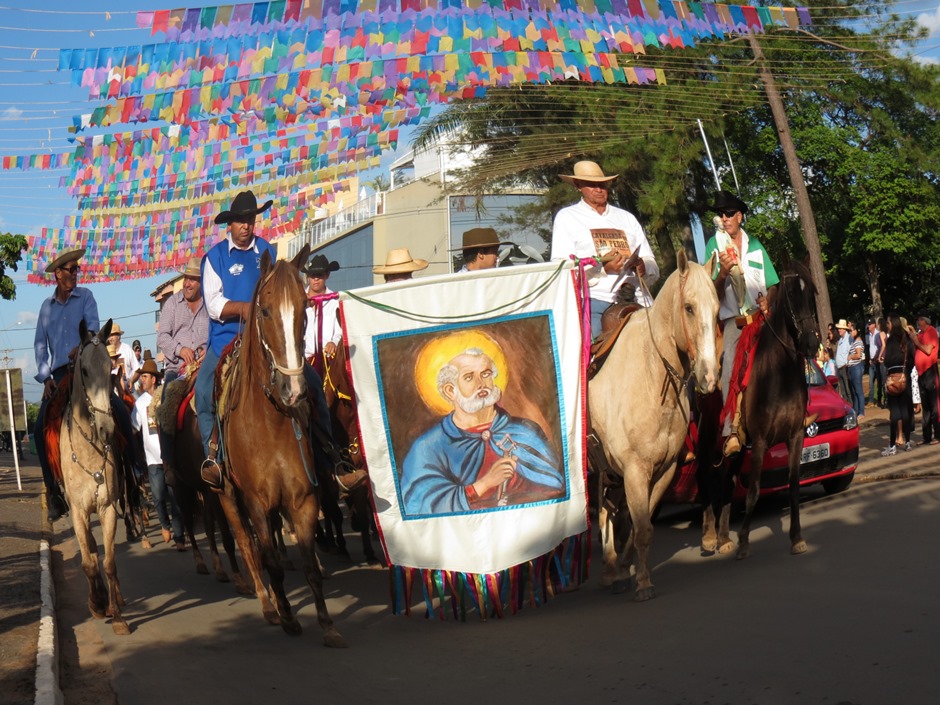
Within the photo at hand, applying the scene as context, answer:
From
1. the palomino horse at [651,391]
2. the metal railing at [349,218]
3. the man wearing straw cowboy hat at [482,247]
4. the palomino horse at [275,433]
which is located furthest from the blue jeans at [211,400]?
the metal railing at [349,218]

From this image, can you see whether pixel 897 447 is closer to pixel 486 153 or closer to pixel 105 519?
pixel 105 519

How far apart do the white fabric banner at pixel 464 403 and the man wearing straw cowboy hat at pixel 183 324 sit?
4352 mm

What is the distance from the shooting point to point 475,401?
336 inches

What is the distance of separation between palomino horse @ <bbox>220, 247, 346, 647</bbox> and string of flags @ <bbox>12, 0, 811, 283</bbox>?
17.1 feet

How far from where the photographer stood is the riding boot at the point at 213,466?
29.2 feet

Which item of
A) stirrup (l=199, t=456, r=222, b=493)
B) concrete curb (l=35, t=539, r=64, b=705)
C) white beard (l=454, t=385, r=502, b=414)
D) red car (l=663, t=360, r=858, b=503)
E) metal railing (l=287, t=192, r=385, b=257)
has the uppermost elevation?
metal railing (l=287, t=192, r=385, b=257)

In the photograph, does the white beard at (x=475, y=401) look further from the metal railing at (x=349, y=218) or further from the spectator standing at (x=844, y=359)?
the metal railing at (x=349, y=218)

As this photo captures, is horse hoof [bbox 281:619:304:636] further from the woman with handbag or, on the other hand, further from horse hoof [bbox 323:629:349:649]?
the woman with handbag

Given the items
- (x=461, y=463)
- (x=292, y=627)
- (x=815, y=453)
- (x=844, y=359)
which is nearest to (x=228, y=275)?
(x=461, y=463)

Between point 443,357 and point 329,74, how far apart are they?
766 centimetres

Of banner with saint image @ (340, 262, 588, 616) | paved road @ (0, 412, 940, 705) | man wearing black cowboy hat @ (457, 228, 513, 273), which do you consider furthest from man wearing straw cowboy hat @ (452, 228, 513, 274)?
paved road @ (0, 412, 940, 705)

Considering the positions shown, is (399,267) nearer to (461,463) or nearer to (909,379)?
(461,463)

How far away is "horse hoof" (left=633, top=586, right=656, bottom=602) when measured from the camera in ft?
26.7

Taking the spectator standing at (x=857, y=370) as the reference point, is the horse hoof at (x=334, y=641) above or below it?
below
